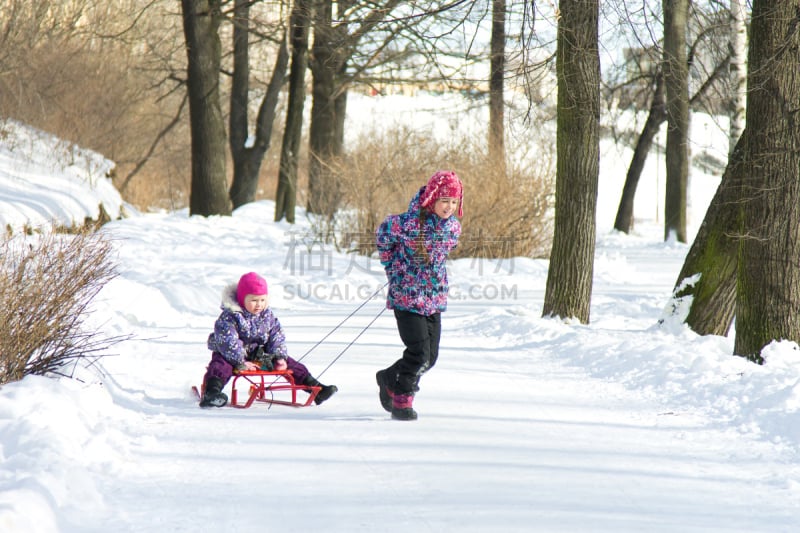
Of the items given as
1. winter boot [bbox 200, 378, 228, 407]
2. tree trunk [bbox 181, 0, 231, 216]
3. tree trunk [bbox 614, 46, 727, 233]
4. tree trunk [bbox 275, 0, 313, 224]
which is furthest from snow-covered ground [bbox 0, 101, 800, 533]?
tree trunk [bbox 614, 46, 727, 233]

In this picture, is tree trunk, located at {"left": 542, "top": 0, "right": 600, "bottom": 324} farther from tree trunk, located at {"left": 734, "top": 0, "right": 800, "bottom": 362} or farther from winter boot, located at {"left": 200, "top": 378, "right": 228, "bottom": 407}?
winter boot, located at {"left": 200, "top": 378, "right": 228, "bottom": 407}

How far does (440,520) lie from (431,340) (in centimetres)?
250

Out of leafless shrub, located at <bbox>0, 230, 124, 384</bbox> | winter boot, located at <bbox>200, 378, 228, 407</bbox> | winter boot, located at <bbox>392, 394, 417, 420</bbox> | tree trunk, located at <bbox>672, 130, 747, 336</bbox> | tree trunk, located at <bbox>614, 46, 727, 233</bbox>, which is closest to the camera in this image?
leafless shrub, located at <bbox>0, 230, 124, 384</bbox>

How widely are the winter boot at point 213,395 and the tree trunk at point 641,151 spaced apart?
23003 millimetres

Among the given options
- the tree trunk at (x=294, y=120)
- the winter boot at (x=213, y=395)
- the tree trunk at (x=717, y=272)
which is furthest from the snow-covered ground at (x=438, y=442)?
the tree trunk at (x=294, y=120)

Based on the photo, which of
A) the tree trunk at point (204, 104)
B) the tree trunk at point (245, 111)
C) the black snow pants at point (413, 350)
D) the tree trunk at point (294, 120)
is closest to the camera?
the black snow pants at point (413, 350)

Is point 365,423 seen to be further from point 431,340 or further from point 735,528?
point 735,528

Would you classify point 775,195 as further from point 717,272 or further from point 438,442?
point 438,442

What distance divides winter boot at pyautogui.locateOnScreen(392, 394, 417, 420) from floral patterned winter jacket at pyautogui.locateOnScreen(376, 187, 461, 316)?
1.97 ft

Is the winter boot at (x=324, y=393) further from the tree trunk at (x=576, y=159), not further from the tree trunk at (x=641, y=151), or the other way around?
the tree trunk at (x=641, y=151)

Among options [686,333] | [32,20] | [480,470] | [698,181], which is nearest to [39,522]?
[480,470]

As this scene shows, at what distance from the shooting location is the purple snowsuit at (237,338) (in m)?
6.34

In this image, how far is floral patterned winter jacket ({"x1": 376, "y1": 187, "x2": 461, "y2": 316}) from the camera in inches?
238

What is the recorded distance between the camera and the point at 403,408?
5879 millimetres
